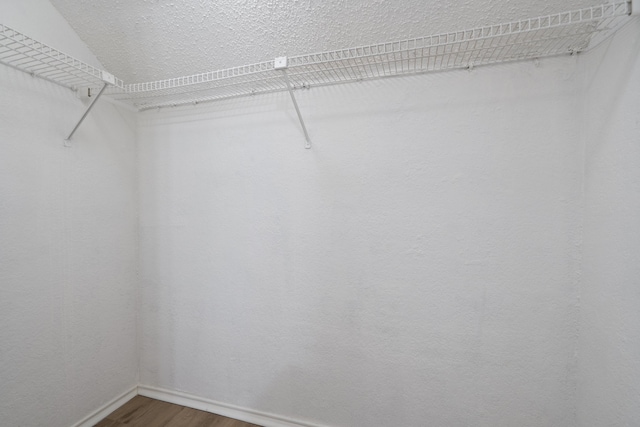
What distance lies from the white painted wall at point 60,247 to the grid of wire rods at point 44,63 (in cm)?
4

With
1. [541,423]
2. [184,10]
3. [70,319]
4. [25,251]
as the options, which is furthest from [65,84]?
[541,423]

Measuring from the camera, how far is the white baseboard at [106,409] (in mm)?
1379

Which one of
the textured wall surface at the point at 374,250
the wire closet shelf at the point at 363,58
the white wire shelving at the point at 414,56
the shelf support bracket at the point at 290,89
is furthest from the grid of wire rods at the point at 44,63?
the shelf support bracket at the point at 290,89

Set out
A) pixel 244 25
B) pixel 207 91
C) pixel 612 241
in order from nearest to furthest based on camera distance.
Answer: pixel 612 241, pixel 244 25, pixel 207 91

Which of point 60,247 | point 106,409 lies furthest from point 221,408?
point 60,247

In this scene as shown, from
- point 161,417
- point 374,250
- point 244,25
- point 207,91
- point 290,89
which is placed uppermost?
point 244,25

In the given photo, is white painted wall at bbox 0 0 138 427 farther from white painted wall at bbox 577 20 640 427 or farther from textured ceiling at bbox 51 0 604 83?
white painted wall at bbox 577 20 640 427

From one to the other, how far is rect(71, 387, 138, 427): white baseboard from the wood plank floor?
2 centimetres

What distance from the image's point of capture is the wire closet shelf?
952mm

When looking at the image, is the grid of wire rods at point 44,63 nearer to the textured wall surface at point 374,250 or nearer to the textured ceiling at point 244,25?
the textured ceiling at point 244,25

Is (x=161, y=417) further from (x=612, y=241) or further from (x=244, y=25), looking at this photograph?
(x=612, y=241)

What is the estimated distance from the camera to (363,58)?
3.93ft

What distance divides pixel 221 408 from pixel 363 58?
1904 mm

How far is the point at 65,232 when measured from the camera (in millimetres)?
1303
